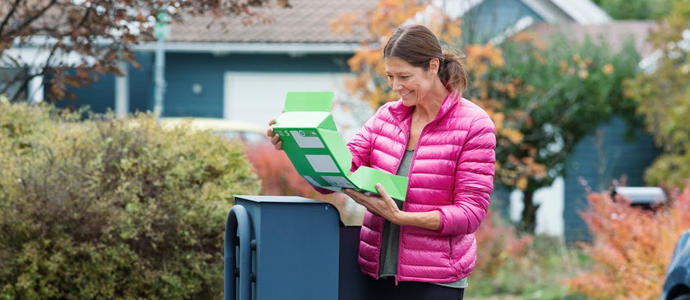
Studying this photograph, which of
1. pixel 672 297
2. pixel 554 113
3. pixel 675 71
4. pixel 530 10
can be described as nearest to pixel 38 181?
pixel 672 297

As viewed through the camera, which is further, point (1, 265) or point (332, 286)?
point (1, 265)

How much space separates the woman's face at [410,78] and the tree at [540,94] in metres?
7.89

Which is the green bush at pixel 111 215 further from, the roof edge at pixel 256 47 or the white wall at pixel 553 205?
the white wall at pixel 553 205

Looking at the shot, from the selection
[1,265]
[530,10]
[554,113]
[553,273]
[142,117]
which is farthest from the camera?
[530,10]

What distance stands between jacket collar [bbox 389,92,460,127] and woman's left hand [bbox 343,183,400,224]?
1.20ft

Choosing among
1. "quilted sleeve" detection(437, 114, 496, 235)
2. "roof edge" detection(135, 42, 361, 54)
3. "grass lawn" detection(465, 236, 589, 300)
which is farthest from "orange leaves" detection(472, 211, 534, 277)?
"roof edge" detection(135, 42, 361, 54)

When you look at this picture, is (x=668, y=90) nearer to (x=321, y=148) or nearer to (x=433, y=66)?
(x=433, y=66)

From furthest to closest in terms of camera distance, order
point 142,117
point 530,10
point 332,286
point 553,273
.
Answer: point 530,10 → point 553,273 → point 142,117 → point 332,286

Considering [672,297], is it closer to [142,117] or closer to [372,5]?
[142,117]

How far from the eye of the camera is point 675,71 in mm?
14547

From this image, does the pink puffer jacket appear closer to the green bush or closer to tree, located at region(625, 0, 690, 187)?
the green bush

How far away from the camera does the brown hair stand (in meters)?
3.71

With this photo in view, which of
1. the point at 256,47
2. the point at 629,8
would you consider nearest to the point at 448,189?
the point at 256,47

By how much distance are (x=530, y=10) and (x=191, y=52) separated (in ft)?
19.3
